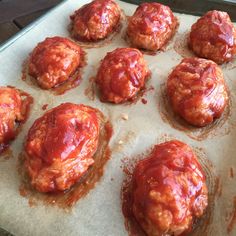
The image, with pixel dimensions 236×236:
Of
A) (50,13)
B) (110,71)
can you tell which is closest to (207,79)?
(110,71)

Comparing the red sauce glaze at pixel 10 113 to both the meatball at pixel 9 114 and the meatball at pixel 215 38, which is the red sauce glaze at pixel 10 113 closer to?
the meatball at pixel 9 114

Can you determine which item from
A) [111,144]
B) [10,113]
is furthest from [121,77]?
[10,113]

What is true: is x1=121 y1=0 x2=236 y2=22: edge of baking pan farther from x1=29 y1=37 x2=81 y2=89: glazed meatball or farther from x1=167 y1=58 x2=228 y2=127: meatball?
x1=29 y1=37 x2=81 y2=89: glazed meatball

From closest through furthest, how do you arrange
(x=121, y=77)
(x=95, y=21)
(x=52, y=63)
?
(x=121, y=77), (x=52, y=63), (x=95, y=21)

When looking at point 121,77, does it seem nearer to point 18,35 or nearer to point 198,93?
point 198,93

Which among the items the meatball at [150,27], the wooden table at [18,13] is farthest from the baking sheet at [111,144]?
the wooden table at [18,13]

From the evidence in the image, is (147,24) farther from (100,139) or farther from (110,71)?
(100,139)
